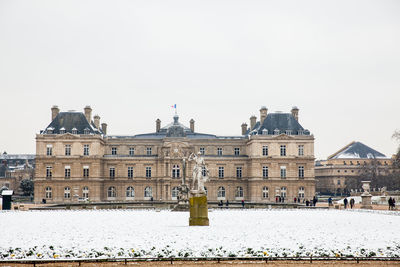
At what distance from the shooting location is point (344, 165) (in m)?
103

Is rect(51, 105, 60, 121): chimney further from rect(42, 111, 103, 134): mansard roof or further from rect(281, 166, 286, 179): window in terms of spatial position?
rect(281, 166, 286, 179): window

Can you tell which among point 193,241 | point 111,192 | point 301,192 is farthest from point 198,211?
point 111,192

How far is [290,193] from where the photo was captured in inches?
2648

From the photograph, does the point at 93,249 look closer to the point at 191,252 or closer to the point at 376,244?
the point at 191,252

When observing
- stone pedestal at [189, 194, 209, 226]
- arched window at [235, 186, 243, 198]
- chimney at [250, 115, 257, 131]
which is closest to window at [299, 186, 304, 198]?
arched window at [235, 186, 243, 198]

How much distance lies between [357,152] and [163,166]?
53482mm

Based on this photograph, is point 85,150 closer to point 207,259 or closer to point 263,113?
point 263,113

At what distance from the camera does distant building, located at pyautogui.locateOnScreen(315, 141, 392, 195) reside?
335ft

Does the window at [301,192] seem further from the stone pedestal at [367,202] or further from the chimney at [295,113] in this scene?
the stone pedestal at [367,202]

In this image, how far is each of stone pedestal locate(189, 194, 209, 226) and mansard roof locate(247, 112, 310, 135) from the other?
142 ft

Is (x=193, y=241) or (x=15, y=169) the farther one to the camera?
(x=15, y=169)

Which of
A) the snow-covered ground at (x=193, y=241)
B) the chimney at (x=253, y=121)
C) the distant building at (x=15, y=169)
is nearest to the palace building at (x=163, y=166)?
the chimney at (x=253, y=121)

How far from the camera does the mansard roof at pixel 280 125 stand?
68981 millimetres

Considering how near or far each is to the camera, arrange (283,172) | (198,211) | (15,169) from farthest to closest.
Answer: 1. (15,169)
2. (283,172)
3. (198,211)
